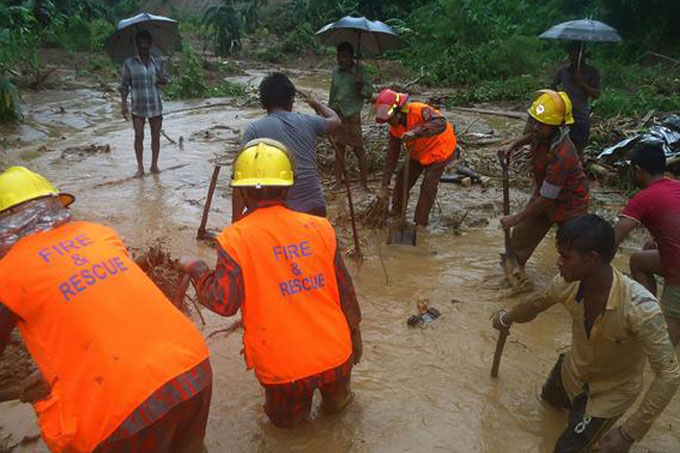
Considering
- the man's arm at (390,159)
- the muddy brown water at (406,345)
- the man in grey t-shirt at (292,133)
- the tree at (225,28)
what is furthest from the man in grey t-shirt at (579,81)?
the tree at (225,28)

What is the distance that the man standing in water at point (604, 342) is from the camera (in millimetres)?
2379

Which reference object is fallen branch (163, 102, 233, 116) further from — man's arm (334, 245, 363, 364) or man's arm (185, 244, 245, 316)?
man's arm (185, 244, 245, 316)

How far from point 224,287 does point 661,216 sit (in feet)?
8.23

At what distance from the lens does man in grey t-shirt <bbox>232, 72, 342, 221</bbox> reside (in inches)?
148

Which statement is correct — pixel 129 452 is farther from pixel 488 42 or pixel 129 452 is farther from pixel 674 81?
pixel 488 42

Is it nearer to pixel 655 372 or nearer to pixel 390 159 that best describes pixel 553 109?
pixel 655 372

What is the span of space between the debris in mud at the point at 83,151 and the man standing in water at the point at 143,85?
60.0 inches

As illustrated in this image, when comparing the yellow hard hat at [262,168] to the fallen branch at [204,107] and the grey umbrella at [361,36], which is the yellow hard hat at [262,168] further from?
the fallen branch at [204,107]

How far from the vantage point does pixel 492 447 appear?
2984 mm

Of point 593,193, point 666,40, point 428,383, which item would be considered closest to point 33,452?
point 428,383

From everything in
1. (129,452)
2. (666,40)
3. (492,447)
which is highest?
(666,40)

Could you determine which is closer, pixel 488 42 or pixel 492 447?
pixel 492 447

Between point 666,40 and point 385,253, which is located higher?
A: point 666,40

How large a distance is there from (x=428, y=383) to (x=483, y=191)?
4.35 metres
